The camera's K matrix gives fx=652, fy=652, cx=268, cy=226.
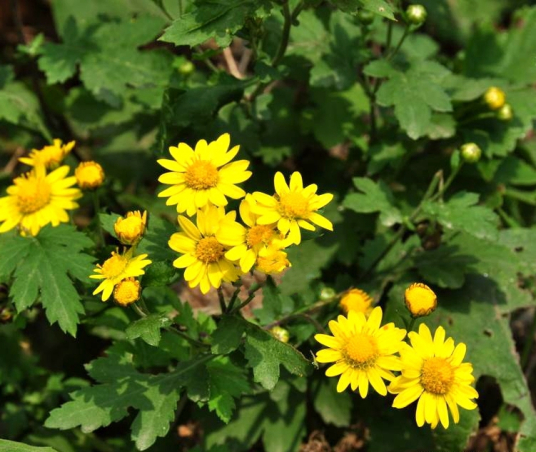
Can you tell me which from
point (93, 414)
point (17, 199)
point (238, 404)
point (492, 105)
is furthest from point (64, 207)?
point (492, 105)

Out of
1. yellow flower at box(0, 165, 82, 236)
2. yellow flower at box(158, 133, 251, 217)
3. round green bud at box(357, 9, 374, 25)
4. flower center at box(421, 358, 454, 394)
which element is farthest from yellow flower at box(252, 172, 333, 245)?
round green bud at box(357, 9, 374, 25)

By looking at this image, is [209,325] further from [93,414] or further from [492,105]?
[492,105]

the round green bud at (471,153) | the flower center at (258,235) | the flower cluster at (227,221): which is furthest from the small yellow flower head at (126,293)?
the round green bud at (471,153)

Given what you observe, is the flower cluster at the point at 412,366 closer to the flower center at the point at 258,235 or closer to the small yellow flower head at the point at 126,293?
the flower center at the point at 258,235

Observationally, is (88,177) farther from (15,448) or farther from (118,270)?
(15,448)

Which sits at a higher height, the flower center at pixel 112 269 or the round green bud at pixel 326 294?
the flower center at pixel 112 269

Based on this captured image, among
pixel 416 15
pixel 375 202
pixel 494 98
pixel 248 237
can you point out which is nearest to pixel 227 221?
pixel 248 237

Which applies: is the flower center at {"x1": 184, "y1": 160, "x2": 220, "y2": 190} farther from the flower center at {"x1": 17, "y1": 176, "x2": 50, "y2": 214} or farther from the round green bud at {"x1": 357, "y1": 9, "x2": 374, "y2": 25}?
the round green bud at {"x1": 357, "y1": 9, "x2": 374, "y2": 25}
